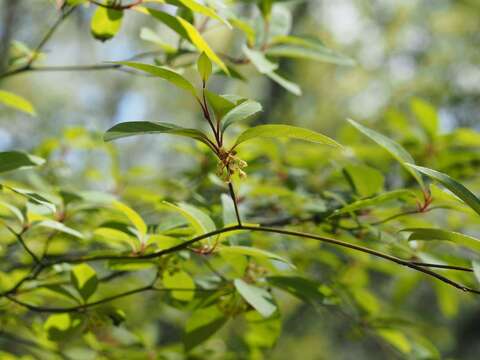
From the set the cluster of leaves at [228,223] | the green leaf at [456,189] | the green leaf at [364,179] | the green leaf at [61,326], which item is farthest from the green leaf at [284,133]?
the green leaf at [61,326]

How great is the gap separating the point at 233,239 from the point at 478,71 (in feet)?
18.4

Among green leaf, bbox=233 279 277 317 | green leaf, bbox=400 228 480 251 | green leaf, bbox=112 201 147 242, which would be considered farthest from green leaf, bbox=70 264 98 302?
green leaf, bbox=400 228 480 251

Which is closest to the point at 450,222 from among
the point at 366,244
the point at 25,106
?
the point at 366,244

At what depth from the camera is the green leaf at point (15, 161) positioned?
2.20ft

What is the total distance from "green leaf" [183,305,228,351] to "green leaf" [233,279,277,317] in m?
0.12

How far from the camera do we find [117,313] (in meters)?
0.81

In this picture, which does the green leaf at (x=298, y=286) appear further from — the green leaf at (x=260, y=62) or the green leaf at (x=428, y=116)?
the green leaf at (x=428, y=116)

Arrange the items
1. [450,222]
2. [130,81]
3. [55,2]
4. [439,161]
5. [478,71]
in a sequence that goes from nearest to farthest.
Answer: [55,2] → [439,161] → [450,222] → [478,71] → [130,81]

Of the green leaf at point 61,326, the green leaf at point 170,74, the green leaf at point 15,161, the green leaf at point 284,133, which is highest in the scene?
the green leaf at point 170,74

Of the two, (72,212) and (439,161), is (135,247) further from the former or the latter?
(439,161)

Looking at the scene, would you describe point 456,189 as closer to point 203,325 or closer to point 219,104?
point 219,104

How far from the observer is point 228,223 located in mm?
723

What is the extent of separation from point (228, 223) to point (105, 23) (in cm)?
36

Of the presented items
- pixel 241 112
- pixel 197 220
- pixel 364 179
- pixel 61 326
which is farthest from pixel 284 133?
pixel 61 326
